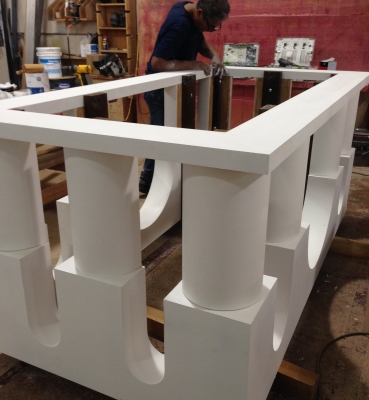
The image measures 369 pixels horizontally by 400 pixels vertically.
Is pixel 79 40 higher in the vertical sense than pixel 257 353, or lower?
higher

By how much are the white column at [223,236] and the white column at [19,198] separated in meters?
0.48

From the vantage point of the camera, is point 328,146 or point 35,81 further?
point 35,81

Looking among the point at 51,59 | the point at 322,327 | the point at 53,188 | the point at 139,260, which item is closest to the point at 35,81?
the point at 53,188

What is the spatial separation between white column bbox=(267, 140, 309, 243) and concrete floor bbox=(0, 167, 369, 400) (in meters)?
0.50

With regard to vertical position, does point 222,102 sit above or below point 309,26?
below

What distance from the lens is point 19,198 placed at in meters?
1.14

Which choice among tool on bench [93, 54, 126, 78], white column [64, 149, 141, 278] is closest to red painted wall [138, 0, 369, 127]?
tool on bench [93, 54, 126, 78]

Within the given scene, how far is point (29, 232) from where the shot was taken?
1.19 meters

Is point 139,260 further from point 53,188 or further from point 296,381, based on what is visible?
point 53,188

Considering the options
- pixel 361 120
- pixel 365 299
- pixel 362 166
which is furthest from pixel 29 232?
pixel 361 120

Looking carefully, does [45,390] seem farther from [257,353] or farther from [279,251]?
[279,251]

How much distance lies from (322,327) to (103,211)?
1.04 meters

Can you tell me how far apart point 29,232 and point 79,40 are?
4875 mm

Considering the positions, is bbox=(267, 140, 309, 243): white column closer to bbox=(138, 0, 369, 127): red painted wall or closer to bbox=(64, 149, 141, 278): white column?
bbox=(64, 149, 141, 278): white column
